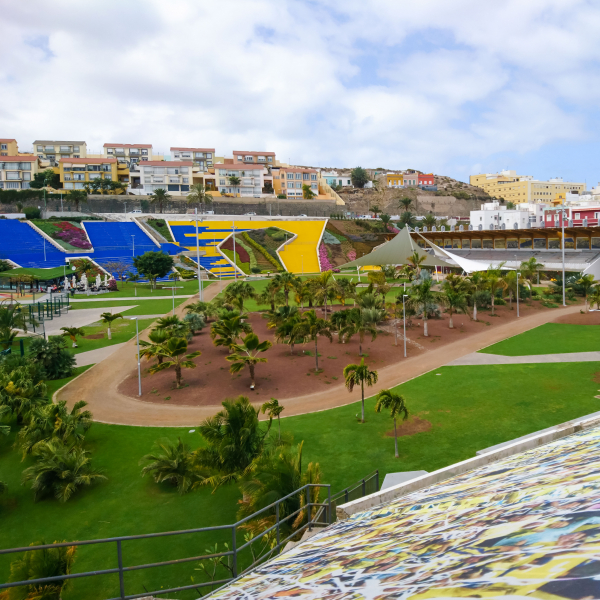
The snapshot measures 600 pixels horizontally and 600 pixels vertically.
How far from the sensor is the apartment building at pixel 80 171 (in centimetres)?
9625

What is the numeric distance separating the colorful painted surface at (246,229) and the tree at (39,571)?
57.2 meters

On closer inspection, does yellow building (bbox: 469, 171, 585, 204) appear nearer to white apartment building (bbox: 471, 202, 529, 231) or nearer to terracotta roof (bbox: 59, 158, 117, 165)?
white apartment building (bbox: 471, 202, 529, 231)

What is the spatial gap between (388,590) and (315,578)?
1.24 meters

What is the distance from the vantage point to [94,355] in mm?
27266

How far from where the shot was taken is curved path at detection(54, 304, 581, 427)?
18.8m

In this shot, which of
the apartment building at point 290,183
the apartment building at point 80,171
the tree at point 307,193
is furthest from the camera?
the apartment building at point 290,183

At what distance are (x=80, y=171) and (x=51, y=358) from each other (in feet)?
281

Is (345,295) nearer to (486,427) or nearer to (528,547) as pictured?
(486,427)

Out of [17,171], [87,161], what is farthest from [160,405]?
[17,171]

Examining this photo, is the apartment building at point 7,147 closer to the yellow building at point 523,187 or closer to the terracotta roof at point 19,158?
the terracotta roof at point 19,158

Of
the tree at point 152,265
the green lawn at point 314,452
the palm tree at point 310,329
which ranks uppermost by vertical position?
the tree at point 152,265

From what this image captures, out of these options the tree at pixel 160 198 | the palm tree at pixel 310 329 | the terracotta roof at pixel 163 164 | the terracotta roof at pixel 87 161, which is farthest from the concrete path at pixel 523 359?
the terracotta roof at pixel 87 161

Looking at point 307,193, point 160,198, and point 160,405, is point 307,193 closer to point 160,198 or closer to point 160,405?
point 160,198

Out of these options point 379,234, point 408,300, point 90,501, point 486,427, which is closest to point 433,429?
point 486,427
